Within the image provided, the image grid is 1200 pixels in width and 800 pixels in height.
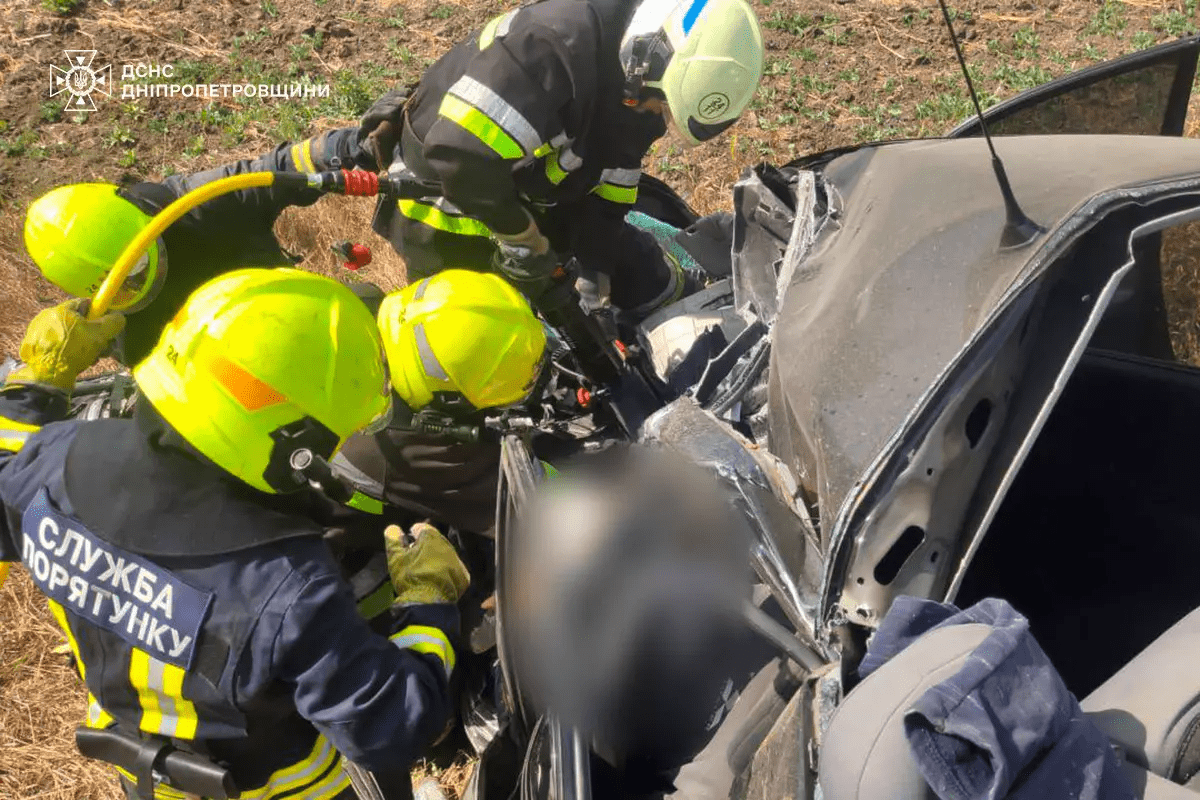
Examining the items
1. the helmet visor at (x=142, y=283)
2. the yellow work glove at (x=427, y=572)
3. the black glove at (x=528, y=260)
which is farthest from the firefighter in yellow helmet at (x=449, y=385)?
the helmet visor at (x=142, y=283)

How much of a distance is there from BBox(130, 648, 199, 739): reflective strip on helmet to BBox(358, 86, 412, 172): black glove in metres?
2.65

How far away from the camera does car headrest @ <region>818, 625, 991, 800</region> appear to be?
1374 millimetres

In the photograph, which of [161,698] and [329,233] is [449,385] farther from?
[329,233]

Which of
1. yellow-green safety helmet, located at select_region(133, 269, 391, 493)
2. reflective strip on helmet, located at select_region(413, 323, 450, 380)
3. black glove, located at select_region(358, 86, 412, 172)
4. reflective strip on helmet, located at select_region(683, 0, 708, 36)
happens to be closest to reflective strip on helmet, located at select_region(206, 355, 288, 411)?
yellow-green safety helmet, located at select_region(133, 269, 391, 493)

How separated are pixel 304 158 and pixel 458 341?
179 centimetres

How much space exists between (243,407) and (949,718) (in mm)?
1431

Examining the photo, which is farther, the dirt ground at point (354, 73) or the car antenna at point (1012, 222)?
the dirt ground at point (354, 73)

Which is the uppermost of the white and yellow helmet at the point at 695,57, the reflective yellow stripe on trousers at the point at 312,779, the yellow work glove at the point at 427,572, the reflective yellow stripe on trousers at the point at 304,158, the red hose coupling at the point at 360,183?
the white and yellow helmet at the point at 695,57

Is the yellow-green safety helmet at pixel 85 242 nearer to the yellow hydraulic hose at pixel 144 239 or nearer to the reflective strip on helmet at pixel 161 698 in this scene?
the yellow hydraulic hose at pixel 144 239

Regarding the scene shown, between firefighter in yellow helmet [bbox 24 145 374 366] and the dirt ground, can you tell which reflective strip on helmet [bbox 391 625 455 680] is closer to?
firefighter in yellow helmet [bbox 24 145 374 366]

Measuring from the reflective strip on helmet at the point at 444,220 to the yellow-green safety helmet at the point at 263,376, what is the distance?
1827 millimetres

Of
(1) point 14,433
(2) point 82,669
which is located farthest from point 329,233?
(2) point 82,669

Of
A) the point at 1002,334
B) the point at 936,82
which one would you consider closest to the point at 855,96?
the point at 936,82

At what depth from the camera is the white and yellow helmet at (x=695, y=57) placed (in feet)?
11.4
